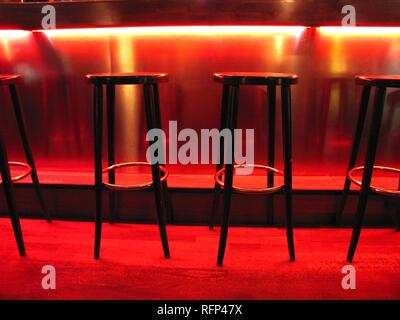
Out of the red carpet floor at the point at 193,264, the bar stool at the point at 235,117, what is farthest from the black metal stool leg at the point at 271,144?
the red carpet floor at the point at 193,264

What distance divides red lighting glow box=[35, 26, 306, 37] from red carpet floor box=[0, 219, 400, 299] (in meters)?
1.13

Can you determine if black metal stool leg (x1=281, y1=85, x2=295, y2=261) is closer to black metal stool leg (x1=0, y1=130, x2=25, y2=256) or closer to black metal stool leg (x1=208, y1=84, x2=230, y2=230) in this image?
black metal stool leg (x1=208, y1=84, x2=230, y2=230)

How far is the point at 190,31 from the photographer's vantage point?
2094mm

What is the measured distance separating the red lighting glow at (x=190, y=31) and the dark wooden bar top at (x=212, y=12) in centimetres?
22

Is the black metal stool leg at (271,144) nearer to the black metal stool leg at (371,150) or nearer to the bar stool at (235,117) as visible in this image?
the bar stool at (235,117)

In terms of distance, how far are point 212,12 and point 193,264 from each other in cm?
126

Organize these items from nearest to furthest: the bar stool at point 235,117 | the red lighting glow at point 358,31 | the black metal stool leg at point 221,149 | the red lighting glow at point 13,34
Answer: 1. the bar stool at point 235,117
2. the black metal stool leg at point 221,149
3. the red lighting glow at point 358,31
4. the red lighting glow at point 13,34

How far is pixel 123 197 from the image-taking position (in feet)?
7.10

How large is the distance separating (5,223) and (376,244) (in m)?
2.13

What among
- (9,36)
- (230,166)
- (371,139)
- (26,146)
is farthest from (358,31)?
(9,36)

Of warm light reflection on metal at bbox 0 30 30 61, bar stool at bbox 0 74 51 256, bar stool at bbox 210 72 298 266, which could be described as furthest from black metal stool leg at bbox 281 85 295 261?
warm light reflection on metal at bbox 0 30 30 61

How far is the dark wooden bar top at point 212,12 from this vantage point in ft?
5.87
